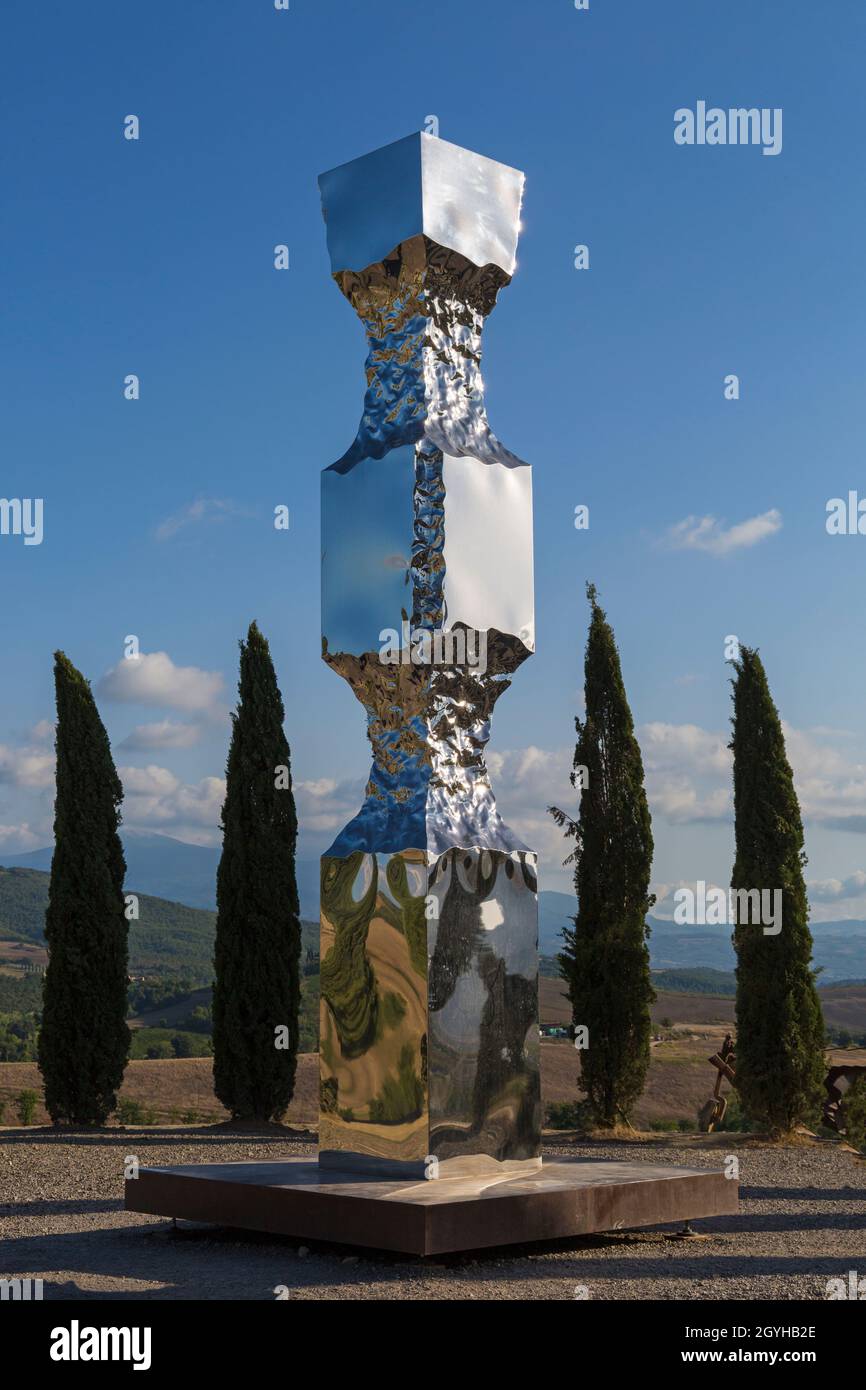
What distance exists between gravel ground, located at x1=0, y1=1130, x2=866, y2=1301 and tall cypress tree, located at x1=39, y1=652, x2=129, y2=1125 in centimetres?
341

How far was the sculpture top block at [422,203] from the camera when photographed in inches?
279

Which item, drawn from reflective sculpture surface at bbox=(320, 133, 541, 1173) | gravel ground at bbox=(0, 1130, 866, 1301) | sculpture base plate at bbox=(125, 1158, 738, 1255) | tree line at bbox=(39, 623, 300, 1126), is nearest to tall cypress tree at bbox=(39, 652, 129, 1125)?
tree line at bbox=(39, 623, 300, 1126)

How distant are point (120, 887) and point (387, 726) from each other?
7192mm

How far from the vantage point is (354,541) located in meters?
7.20

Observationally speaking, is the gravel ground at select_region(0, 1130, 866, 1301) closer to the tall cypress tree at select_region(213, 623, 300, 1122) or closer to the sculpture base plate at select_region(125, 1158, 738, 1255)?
the sculpture base plate at select_region(125, 1158, 738, 1255)

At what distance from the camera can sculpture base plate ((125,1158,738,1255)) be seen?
570 centimetres

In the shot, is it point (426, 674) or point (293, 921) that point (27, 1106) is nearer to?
point (293, 921)

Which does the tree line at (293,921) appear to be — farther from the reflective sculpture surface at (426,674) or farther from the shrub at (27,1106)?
the reflective sculpture surface at (426,674)

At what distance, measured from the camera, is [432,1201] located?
5680mm

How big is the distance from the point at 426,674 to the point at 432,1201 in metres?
2.53

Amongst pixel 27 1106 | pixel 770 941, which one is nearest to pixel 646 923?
pixel 770 941

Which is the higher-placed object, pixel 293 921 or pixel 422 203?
pixel 422 203
